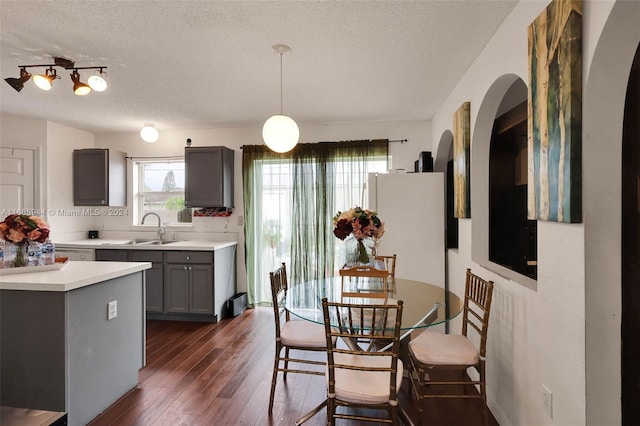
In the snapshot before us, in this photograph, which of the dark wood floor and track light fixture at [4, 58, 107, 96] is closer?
the dark wood floor

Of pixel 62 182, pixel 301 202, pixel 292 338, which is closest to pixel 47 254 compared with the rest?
pixel 292 338

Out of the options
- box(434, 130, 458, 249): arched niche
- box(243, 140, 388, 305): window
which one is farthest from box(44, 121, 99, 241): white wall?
box(434, 130, 458, 249): arched niche

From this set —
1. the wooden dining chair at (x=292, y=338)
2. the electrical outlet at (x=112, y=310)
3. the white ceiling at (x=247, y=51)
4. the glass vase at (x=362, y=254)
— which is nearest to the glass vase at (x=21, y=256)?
the electrical outlet at (x=112, y=310)

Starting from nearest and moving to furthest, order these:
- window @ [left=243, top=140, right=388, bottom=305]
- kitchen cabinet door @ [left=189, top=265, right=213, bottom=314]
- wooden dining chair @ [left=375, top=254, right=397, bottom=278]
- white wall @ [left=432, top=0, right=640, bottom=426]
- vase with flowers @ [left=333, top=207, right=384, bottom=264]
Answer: white wall @ [left=432, top=0, right=640, bottom=426] < vase with flowers @ [left=333, top=207, right=384, bottom=264] < wooden dining chair @ [left=375, top=254, right=397, bottom=278] < kitchen cabinet door @ [left=189, top=265, right=213, bottom=314] < window @ [left=243, top=140, right=388, bottom=305]

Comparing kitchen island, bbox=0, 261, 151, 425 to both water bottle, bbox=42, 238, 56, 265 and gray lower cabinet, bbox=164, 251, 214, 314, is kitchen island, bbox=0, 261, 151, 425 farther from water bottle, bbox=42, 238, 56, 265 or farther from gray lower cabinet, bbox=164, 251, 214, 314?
gray lower cabinet, bbox=164, 251, 214, 314

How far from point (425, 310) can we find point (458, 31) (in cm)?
181

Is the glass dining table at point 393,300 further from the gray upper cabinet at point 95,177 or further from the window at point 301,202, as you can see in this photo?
the gray upper cabinet at point 95,177

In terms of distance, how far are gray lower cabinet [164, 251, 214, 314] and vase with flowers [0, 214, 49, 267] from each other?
1863mm

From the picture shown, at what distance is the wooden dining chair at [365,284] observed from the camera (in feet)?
7.91

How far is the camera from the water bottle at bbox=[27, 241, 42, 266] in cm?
218

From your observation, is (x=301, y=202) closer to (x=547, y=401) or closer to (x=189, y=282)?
(x=189, y=282)

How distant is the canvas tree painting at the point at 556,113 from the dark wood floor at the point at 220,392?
155 cm

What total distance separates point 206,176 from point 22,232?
7.70ft

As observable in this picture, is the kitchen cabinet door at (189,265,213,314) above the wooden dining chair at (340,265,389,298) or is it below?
below
